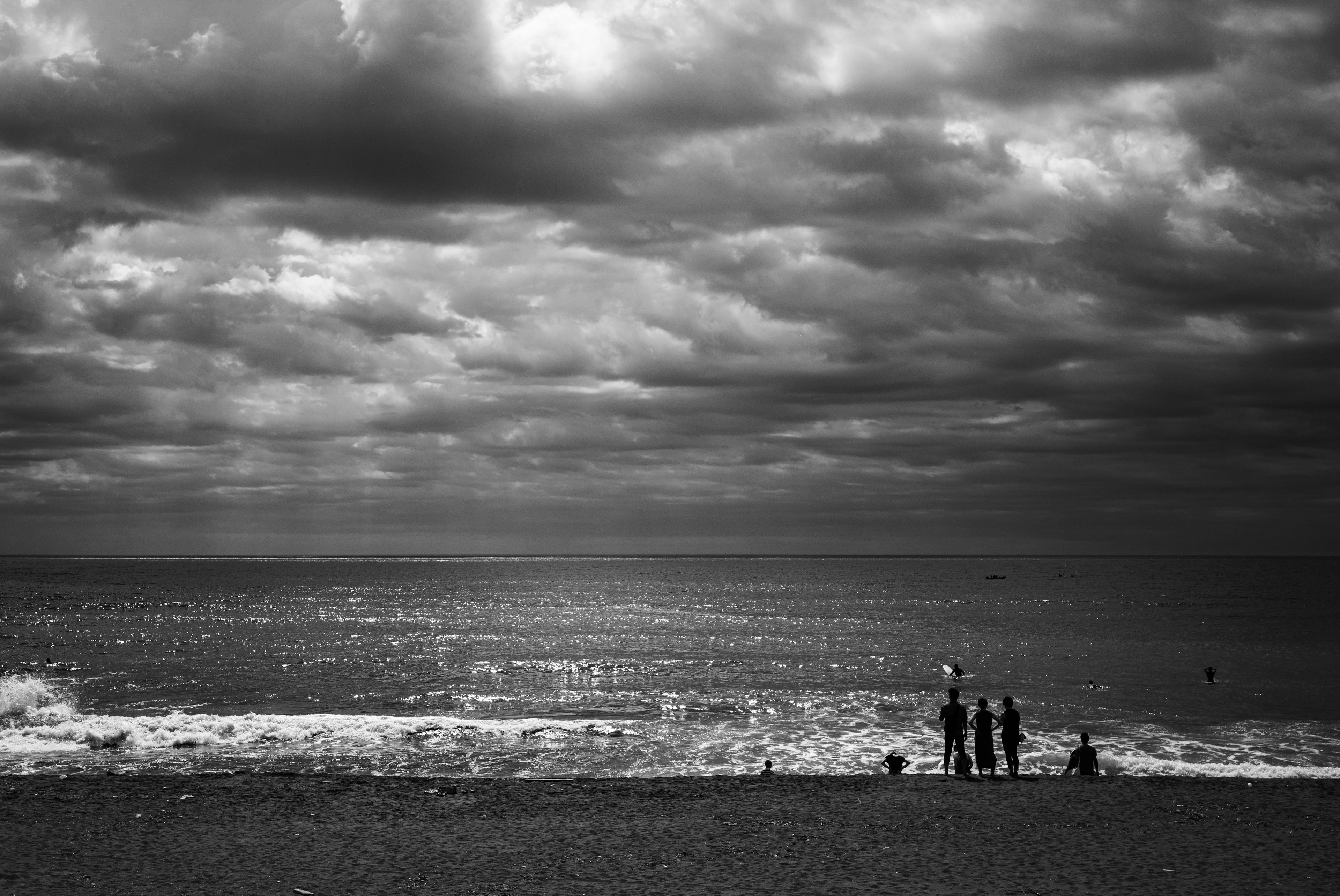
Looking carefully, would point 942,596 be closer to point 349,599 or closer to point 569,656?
point 349,599

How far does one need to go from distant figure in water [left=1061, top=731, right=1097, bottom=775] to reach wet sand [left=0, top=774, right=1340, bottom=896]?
260 centimetres

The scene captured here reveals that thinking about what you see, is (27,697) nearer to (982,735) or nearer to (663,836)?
(663,836)

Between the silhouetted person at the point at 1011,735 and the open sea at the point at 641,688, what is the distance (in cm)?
438

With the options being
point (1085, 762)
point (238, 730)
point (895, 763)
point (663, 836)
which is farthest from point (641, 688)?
point (663, 836)

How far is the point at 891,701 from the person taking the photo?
135 ft

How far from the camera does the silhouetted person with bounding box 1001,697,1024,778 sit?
22.9 m

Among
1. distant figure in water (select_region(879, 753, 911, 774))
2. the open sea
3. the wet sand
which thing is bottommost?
the open sea

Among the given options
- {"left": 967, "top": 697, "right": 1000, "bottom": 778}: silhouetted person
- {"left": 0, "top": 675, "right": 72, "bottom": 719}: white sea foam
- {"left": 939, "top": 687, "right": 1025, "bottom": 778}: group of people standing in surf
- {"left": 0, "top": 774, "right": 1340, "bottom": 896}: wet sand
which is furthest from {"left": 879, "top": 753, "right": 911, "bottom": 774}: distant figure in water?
{"left": 0, "top": 675, "right": 72, "bottom": 719}: white sea foam

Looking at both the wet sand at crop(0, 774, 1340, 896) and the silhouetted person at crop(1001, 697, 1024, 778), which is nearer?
the wet sand at crop(0, 774, 1340, 896)

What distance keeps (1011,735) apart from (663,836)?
34.1 feet

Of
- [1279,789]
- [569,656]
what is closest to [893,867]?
[1279,789]

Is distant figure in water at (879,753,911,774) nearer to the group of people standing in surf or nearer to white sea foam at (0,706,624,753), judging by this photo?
the group of people standing in surf

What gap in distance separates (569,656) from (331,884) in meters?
46.6

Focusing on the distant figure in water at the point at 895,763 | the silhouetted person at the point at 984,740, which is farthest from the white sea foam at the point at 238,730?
the silhouetted person at the point at 984,740
